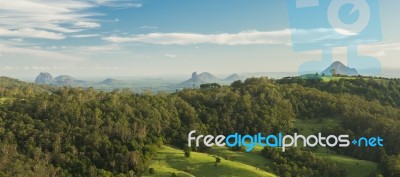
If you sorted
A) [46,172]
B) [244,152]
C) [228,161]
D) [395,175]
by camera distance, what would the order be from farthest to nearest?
[244,152], [228,161], [395,175], [46,172]

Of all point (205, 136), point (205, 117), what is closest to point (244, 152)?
point (205, 136)

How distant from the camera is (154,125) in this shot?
101 m

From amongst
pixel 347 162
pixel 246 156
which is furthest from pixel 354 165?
pixel 246 156

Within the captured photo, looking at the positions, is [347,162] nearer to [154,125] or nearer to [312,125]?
[312,125]

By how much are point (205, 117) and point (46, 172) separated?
5152 cm

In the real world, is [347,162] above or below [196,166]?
below

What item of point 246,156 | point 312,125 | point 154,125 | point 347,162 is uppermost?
point 154,125

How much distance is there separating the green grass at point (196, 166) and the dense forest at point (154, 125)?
9.99 feet

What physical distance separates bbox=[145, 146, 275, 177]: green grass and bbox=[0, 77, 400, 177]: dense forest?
304cm

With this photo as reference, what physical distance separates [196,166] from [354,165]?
39413mm

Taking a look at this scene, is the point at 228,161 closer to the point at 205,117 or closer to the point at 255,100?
the point at 205,117

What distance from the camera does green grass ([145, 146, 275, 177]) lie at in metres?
79.4

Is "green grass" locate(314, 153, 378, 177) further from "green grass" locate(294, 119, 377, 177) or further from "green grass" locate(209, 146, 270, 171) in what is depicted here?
"green grass" locate(209, 146, 270, 171)

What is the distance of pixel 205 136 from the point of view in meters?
105
